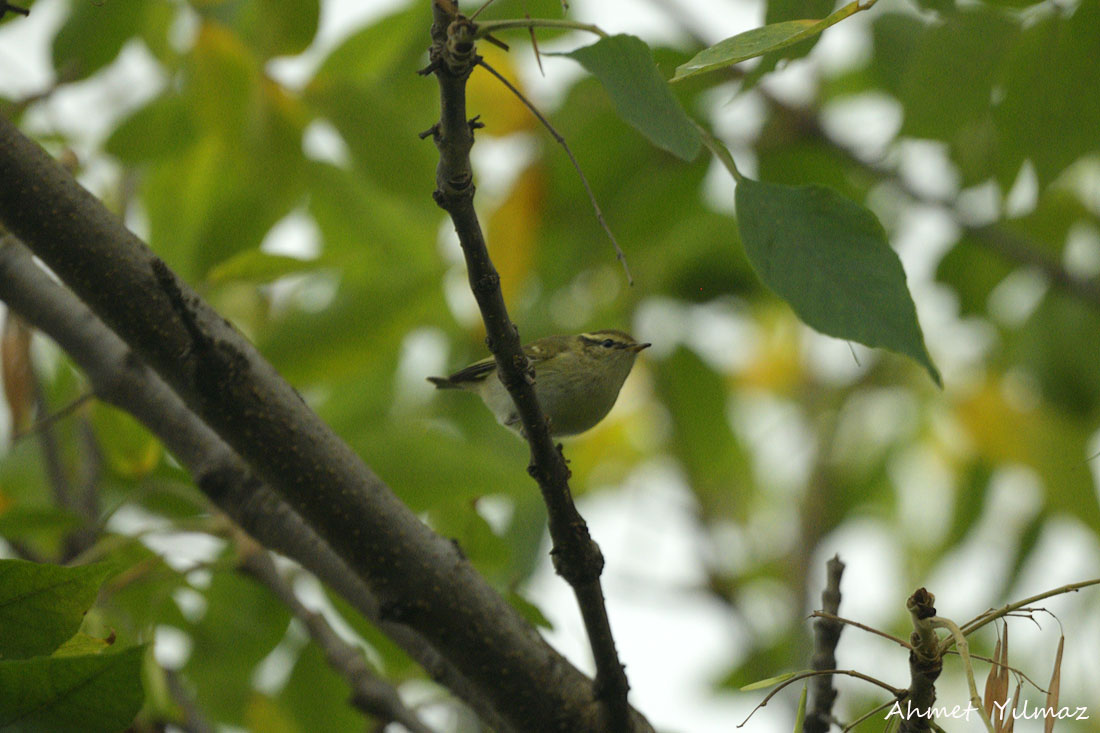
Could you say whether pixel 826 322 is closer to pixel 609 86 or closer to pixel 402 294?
pixel 609 86

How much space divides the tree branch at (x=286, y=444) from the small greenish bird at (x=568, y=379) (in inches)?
41.5

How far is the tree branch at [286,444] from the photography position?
1772mm

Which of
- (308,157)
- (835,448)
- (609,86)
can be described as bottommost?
(609,86)

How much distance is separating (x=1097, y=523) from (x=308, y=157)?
293cm

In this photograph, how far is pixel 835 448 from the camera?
16.7ft

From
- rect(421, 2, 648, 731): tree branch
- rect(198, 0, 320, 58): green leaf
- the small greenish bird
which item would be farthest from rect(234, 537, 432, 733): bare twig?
rect(198, 0, 320, 58): green leaf

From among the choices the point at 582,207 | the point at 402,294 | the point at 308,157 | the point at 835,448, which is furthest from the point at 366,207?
the point at 835,448

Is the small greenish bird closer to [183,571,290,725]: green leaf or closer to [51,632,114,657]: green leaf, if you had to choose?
[183,571,290,725]: green leaf

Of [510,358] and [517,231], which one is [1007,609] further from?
[517,231]

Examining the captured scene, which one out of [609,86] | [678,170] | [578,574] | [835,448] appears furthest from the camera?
[835,448]

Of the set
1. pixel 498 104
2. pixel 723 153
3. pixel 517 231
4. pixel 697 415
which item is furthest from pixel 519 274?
pixel 723 153

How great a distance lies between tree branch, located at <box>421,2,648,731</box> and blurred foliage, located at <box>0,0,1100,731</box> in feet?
0.96

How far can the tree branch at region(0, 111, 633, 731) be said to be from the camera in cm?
177

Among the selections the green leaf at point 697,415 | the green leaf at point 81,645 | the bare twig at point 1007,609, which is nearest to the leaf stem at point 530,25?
the bare twig at point 1007,609
